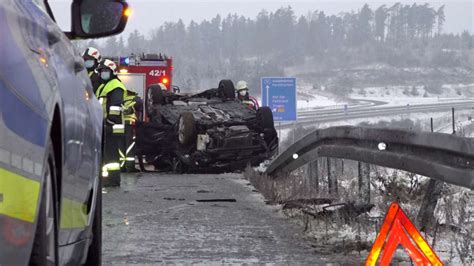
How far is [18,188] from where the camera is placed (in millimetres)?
2270

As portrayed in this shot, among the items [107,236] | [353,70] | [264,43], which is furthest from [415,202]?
[264,43]

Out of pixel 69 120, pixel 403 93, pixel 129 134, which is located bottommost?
pixel 403 93

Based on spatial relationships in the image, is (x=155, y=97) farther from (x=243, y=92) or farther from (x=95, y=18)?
(x=95, y=18)

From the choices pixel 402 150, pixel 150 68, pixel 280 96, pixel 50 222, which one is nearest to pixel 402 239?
pixel 50 222

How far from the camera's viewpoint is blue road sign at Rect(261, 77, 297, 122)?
3219 centimetres

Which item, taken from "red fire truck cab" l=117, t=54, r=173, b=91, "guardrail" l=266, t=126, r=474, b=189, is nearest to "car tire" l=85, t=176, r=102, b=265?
"guardrail" l=266, t=126, r=474, b=189

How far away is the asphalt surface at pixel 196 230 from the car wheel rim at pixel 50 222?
8.58 feet

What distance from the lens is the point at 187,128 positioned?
16031mm

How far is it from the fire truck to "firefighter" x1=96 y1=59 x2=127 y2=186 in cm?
1026

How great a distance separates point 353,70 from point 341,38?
1217 inches

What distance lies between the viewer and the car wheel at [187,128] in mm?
16039

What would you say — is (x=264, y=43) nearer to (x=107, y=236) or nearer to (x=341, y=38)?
(x=341, y=38)

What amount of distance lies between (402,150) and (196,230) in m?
1.81

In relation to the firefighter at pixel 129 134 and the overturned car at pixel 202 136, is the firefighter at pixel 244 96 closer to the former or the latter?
the overturned car at pixel 202 136
